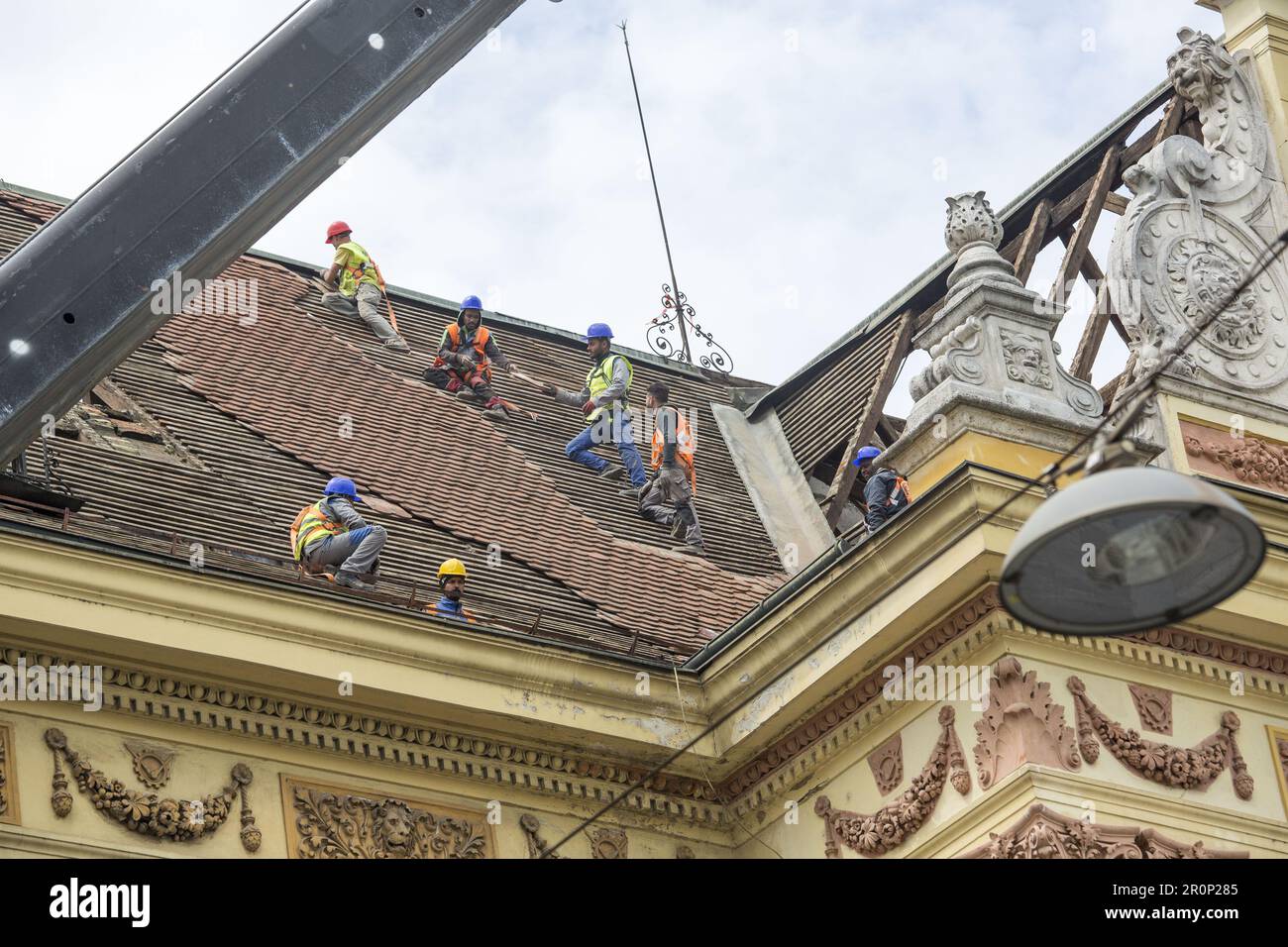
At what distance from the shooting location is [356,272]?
2403 cm

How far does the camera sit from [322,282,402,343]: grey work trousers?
23.4m

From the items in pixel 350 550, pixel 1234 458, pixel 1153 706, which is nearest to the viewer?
pixel 1153 706

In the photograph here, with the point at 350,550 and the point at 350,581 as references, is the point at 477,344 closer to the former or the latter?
the point at 350,550

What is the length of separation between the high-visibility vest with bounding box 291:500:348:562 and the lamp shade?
303 inches

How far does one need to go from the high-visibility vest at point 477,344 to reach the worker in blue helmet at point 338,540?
526cm

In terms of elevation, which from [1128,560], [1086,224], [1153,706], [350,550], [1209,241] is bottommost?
[1128,560]

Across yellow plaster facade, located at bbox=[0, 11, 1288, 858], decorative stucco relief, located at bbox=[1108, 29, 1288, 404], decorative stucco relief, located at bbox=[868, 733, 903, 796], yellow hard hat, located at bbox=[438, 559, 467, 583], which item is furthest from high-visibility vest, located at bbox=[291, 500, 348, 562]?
decorative stucco relief, located at bbox=[1108, 29, 1288, 404]

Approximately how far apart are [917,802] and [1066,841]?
111 cm

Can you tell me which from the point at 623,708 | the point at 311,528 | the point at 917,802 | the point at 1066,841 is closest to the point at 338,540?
the point at 311,528

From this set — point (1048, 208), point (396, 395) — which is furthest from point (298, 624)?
point (1048, 208)

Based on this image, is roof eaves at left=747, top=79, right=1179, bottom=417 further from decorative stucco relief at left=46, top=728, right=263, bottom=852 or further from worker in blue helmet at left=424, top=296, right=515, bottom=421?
decorative stucco relief at left=46, top=728, right=263, bottom=852

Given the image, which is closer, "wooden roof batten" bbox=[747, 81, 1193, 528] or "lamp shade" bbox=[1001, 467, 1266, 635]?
"lamp shade" bbox=[1001, 467, 1266, 635]

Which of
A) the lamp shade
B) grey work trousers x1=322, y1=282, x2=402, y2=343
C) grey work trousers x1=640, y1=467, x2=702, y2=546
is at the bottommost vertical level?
the lamp shade

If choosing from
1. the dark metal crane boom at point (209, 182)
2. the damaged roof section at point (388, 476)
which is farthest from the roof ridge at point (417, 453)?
the dark metal crane boom at point (209, 182)
